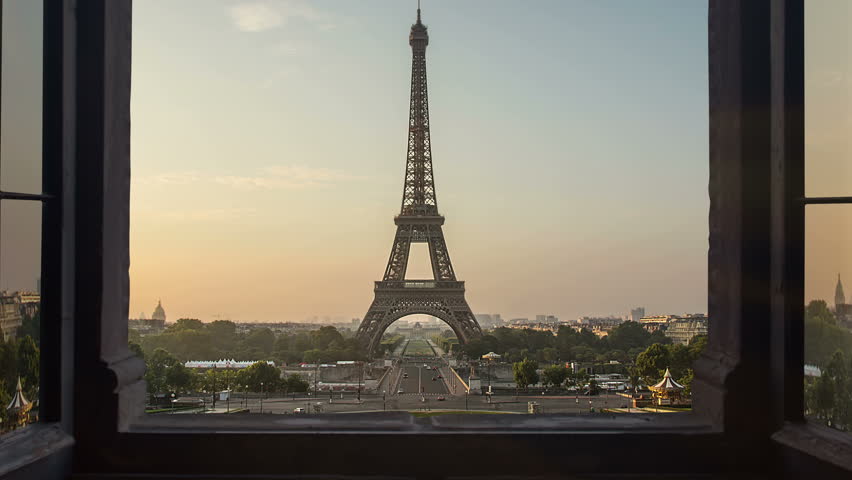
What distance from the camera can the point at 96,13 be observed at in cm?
346

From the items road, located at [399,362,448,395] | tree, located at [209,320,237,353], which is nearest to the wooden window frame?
road, located at [399,362,448,395]

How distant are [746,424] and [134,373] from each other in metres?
3.00

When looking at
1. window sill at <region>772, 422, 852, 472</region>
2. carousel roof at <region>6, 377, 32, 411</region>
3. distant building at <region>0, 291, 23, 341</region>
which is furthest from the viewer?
carousel roof at <region>6, 377, 32, 411</region>

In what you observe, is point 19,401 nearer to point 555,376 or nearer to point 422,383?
point 555,376

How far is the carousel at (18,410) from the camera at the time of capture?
3131mm

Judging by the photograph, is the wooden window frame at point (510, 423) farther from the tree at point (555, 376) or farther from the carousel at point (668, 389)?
the tree at point (555, 376)

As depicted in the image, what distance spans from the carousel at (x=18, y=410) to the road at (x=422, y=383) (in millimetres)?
34002

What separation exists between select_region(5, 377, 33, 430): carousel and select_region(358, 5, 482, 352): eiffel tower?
38202 millimetres

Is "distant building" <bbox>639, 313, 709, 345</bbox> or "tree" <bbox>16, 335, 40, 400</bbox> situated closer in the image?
"tree" <bbox>16, 335, 40, 400</bbox>

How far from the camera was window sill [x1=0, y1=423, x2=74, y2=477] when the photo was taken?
285 cm

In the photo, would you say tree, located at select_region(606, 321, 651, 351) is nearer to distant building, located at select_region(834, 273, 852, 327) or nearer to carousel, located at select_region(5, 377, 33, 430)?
distant building, located at select_region(834, 273, 852, 327)

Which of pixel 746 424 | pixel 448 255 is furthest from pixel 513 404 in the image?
pixel 746 424

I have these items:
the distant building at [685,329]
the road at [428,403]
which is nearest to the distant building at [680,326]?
the distant building at [685,329]

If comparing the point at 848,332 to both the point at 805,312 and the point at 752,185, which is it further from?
the point at 752,185
